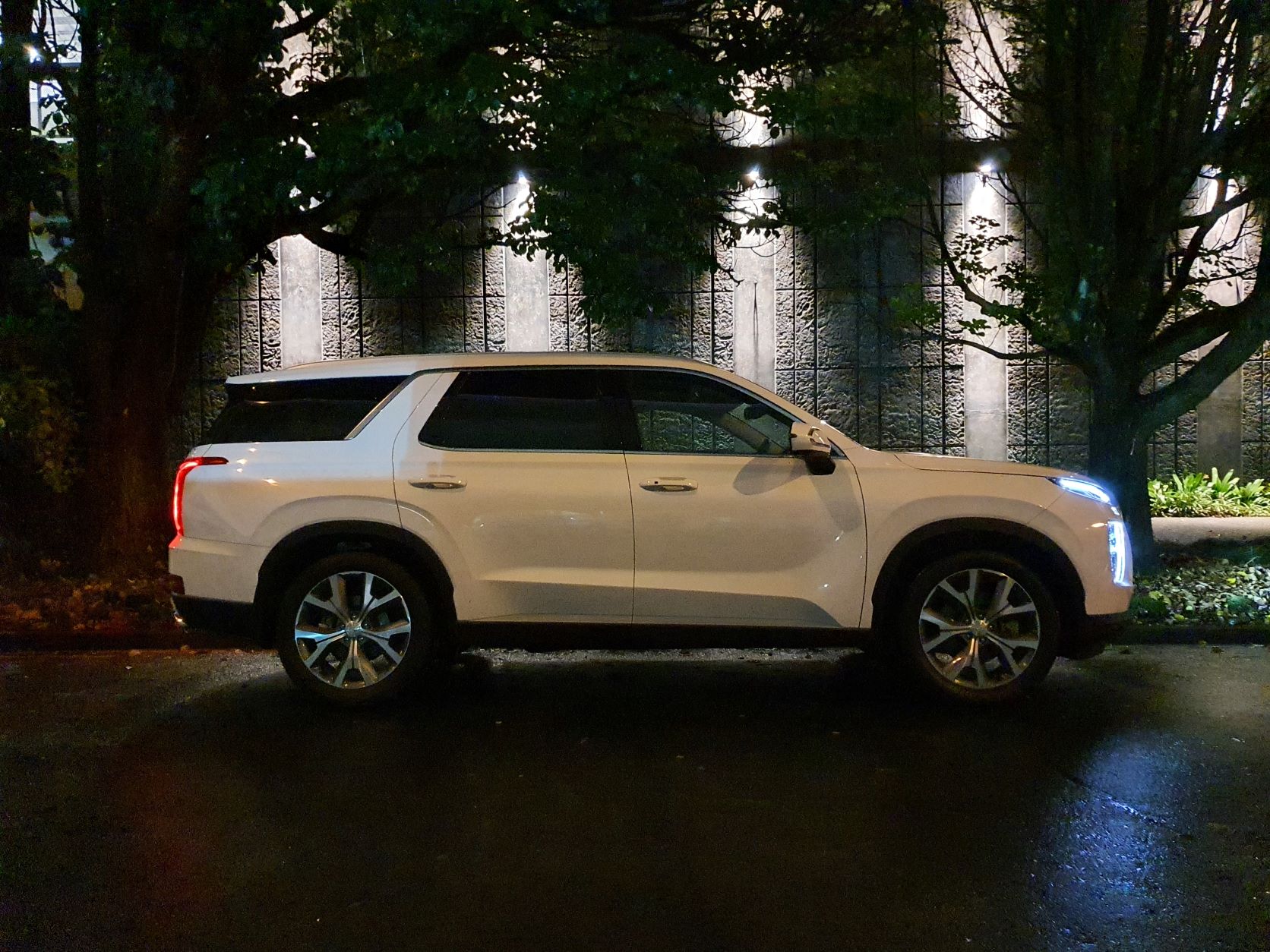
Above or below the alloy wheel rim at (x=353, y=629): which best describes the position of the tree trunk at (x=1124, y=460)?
above

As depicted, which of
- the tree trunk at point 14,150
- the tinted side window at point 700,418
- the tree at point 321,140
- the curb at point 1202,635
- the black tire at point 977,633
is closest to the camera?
the black tire at point 977,633

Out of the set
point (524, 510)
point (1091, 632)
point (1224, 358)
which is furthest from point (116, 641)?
point (1224, 358)

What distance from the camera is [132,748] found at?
6098 millimetres

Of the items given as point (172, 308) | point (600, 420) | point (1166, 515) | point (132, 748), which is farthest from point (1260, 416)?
point (132, 748)

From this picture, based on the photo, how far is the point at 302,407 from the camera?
689cm

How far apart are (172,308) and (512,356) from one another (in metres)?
4.83

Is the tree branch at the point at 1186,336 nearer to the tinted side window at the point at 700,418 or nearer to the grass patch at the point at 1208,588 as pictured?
the grass patch at the point at 1208,588

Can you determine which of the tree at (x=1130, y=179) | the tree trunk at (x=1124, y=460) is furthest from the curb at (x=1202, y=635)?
the tree at (x=1130, y=179)

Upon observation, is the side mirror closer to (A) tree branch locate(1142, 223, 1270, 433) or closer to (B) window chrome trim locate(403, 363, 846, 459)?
(B) window chrome trim locate(403, 363, 846, 459)

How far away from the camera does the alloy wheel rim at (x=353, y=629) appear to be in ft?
22.0

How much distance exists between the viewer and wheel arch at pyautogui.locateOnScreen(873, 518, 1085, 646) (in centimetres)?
659

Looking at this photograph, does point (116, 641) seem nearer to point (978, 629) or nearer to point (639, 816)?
point (639, 816)

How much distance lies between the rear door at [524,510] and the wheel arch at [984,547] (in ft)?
4.44

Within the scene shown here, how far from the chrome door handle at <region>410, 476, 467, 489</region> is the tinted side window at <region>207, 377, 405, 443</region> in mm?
516
